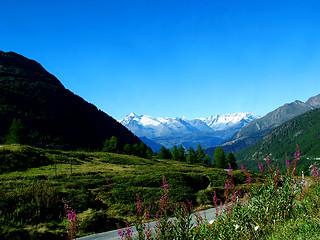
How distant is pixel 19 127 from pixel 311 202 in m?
78.2

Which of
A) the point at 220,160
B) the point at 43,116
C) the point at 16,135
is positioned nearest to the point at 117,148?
the point at 16,135

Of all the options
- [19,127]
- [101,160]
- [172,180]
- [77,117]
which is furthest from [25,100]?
[172,180]

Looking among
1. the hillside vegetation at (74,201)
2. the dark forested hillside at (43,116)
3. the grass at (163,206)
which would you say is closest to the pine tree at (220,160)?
the grass at (163,206)

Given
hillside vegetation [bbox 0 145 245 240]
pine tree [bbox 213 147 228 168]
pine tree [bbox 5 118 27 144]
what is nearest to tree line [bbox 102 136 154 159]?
pine tree [bbox 213 147 228 168]

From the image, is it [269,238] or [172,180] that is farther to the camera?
[172,180]

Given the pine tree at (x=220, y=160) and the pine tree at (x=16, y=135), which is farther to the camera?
the pine tree at (x=220, y=160)

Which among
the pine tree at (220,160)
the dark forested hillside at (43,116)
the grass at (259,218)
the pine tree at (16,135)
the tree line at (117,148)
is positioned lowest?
the grass at (259,218)

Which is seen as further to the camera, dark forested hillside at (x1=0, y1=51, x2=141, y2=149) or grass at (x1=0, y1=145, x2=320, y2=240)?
dark forested hillside at (x1=0, y1=51, x2=141, y2=149)

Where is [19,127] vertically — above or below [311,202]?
above

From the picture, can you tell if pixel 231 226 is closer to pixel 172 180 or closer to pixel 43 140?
pixel 172 180

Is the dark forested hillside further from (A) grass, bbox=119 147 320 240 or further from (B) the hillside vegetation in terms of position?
(A) grass, bbox=119 147 320 240

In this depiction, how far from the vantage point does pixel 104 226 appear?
1545 cm

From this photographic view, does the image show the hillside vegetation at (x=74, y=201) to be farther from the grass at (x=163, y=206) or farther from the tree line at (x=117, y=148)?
the tree line at (x=117, y=148)

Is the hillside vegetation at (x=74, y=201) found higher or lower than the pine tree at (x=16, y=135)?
lower
